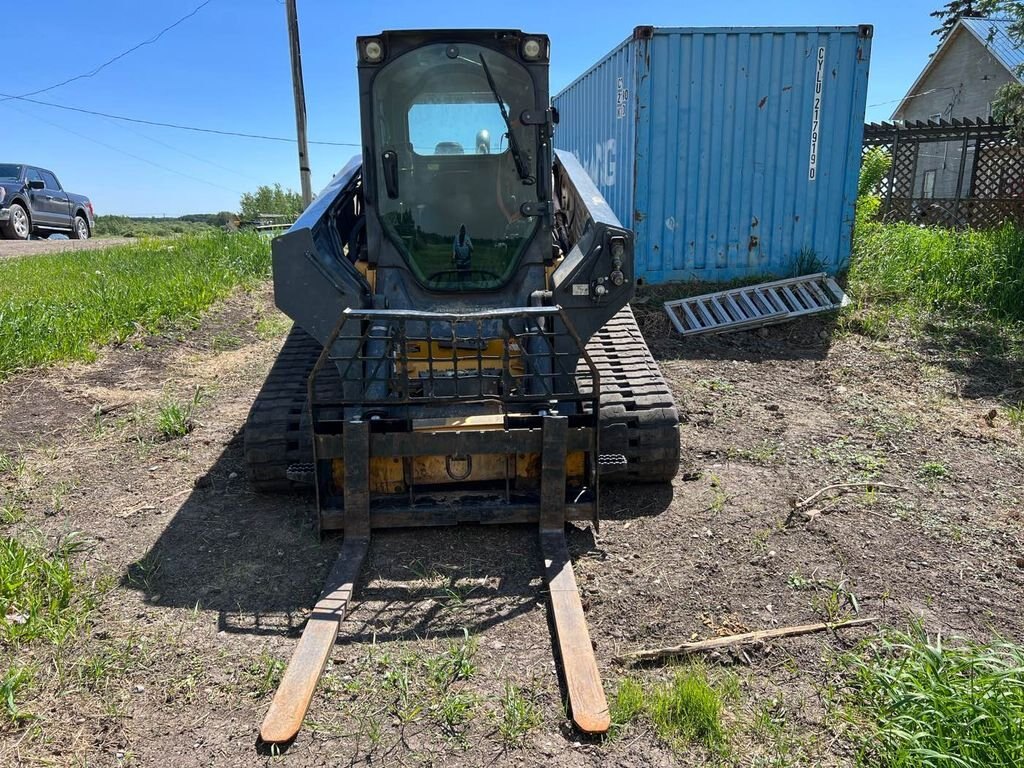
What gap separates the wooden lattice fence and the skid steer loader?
11.2 metres

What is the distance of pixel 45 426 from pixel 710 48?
7.44 m

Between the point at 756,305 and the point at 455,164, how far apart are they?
15.4ft

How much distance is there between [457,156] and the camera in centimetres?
487

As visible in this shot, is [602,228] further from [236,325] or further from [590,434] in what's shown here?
[236,325]

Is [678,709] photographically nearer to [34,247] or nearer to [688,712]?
[688,712]

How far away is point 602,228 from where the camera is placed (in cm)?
427

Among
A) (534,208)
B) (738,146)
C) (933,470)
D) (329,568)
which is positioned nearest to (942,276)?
(738,146)

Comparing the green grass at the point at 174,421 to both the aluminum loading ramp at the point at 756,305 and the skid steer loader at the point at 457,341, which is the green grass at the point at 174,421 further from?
the aluminum loading ramp at the point at 756,305

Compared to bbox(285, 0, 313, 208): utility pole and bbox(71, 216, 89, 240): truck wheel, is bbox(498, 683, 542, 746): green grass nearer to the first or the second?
bbox(285, 0, 313, 208): utility pole

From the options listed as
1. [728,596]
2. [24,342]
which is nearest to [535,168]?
[728,596]

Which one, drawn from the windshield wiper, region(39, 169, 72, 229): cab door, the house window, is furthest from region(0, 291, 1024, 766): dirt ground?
the house window

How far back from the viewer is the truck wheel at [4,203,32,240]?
16.3 meters

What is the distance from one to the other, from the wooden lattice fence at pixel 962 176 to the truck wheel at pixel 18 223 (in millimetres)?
18028

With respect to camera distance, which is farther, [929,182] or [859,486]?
[929,182]
